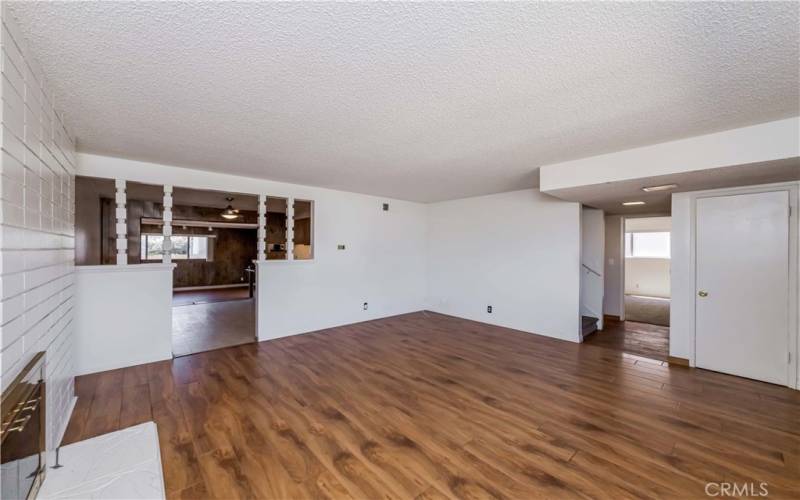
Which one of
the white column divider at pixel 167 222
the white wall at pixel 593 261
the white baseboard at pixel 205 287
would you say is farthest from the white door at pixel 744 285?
the white baseboard at pixel 205 287

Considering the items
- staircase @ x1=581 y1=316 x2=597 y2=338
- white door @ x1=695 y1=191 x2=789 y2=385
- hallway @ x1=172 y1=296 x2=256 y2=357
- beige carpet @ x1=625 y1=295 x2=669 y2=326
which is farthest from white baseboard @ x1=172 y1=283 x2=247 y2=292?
white door @ x1=695 y1=191 x2=789 y2=385

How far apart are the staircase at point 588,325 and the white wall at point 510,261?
1.22 feet

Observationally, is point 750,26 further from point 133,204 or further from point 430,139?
point 133,204

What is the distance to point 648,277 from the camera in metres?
9.72

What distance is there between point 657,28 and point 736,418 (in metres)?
3.21

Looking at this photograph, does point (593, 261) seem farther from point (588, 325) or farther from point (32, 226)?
point (32, 226)

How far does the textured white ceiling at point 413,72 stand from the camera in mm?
1432

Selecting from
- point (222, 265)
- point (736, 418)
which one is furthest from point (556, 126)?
point (222, 265)

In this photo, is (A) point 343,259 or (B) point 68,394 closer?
(B) point 68,394

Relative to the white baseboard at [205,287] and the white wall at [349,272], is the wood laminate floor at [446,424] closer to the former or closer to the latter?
the white wall at [349,272]

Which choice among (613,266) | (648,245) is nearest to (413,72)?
(613,266)

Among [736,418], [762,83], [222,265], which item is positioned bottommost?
[736,418]

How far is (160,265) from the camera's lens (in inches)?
158

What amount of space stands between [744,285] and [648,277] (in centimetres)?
723
